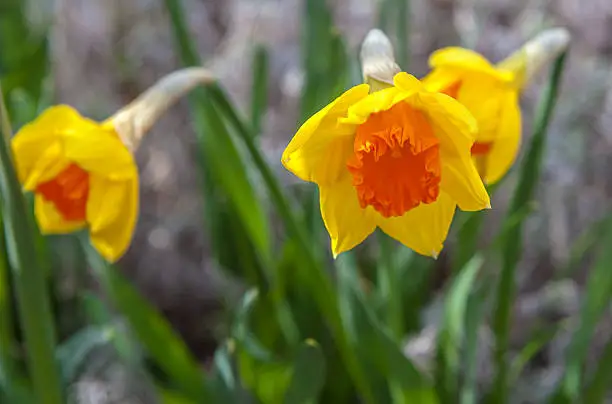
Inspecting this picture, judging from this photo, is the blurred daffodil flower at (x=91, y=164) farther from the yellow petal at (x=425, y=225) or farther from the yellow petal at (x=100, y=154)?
the yellow petal at (x=425, y=225)

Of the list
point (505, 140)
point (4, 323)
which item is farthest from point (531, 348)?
point (4, 323)

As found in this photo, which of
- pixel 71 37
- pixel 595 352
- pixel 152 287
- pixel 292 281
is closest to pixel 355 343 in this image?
pixel 292 281

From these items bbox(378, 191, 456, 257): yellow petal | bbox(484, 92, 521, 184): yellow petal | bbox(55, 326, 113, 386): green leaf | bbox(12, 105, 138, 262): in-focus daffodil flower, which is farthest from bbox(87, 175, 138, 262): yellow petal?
bbox(484, 92, 521, 184): yellow petal

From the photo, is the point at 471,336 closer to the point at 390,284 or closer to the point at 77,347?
the point at 390,284

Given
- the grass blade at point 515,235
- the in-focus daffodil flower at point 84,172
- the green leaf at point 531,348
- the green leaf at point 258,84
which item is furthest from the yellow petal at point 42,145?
the green leaf at point 531,348

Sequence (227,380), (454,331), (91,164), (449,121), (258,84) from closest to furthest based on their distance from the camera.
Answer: (449,121), (91,164), (227,380), (454,331), (258,84)

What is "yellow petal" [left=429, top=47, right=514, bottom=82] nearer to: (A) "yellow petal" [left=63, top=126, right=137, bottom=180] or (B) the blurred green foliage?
(B) the blurred green foliage
